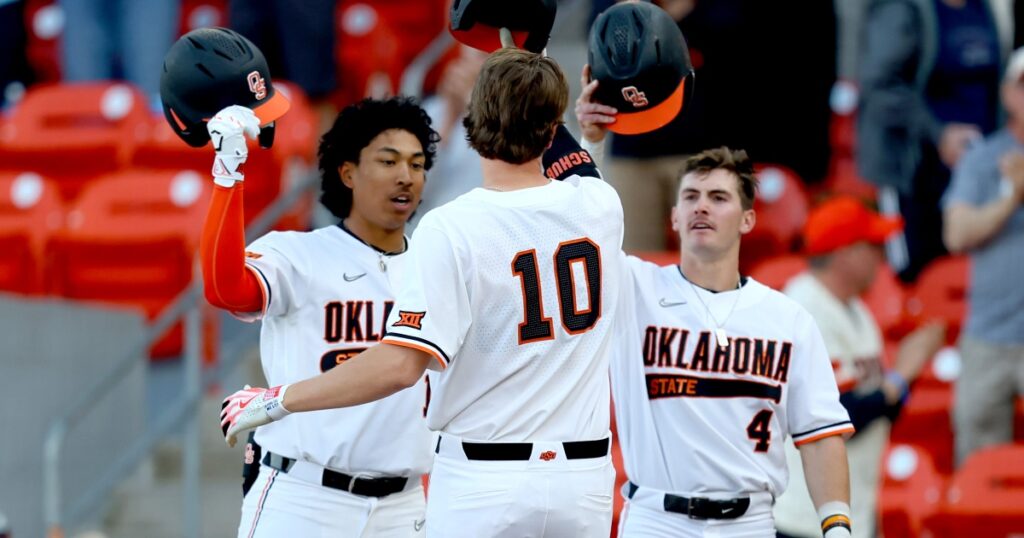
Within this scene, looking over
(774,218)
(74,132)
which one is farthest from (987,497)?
(74,132)

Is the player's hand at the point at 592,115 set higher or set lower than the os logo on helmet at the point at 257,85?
lower

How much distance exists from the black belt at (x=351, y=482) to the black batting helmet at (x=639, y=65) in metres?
1.21

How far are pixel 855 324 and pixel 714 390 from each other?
194 cm

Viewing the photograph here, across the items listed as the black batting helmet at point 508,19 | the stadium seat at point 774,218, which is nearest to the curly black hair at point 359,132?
the black batting helmet at point 508,19

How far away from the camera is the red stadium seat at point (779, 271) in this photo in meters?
7.98

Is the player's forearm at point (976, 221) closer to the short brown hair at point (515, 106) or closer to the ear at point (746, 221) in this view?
the ear at point (746, 221)

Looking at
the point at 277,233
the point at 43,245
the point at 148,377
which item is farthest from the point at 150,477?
the point at 277,233

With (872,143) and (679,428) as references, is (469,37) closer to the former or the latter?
(679,428)

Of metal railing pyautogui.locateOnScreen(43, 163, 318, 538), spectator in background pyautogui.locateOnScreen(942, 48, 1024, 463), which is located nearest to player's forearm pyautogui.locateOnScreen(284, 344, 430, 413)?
metal railing pyautogui.locateOnScreen(43, 163, 318, 538)

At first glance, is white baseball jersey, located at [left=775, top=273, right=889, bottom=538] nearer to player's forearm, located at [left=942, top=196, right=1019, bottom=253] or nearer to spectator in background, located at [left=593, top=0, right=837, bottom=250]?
player's forearm, located at [left=942, top=196, right=1019, bottom=253]

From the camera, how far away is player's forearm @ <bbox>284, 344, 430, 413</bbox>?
4.00 meters

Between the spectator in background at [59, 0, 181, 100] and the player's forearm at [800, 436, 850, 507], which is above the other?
the spectator in background at [59, 0, 181, 100]

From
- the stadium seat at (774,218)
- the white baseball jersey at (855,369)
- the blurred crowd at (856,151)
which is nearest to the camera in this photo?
the white baseball jersey at (855,369)

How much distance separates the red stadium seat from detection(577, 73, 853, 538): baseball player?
289cm
